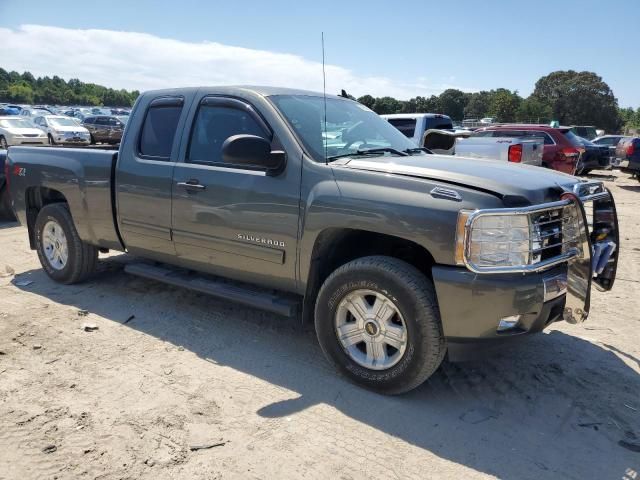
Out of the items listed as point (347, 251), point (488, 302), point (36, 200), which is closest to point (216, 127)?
point (347, 251)

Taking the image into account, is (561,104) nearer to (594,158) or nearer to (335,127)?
(594,158)

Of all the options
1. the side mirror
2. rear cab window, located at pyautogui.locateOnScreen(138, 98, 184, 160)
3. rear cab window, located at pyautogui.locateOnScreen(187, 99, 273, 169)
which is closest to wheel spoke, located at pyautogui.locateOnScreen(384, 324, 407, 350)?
the side mirror

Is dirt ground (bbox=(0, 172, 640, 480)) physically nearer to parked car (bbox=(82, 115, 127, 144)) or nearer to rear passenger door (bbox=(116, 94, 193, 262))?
rear passenger door (bbox=(116, 94, 193, 262))

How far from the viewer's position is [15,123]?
2269 centimetres

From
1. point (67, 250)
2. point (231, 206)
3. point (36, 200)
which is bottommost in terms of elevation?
point (67, 250)

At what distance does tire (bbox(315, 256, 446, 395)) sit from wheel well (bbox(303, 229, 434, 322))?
0.21 metres

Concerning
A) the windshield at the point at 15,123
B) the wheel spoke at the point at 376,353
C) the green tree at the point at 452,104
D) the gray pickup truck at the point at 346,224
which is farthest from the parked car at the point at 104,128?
→ the green tree at the point at 452,104

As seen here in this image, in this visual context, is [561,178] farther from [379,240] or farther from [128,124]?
[128,124]

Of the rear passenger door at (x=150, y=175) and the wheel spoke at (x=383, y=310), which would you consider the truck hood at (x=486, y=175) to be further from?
the rear passenger door at (x=150, y=175)

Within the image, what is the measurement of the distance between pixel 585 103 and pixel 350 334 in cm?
6840

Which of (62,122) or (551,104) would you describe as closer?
(62,122)

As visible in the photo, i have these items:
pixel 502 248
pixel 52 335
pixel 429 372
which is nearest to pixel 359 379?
pixel 429 372

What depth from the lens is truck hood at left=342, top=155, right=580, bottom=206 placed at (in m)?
3.07

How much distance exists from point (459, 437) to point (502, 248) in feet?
3.57
